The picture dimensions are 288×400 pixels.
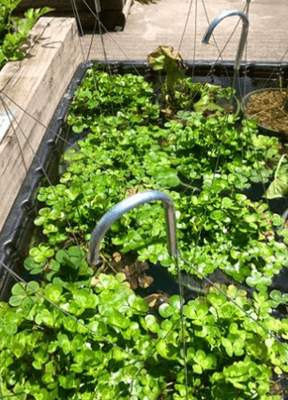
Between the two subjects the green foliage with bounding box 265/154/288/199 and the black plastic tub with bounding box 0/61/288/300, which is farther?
the green foliage with bounding box 265/154/288/199

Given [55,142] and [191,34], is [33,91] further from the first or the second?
[191,34]

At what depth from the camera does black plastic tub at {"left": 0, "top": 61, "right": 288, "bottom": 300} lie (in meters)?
1.58

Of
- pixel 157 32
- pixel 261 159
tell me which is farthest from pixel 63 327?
pixel 157 32

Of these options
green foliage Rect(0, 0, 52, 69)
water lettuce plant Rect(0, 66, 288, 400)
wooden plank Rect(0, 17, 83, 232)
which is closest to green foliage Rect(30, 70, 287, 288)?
water lettuce plant Rect(0, 66, 288, 400)

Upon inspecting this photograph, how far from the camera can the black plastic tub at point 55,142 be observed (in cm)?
158

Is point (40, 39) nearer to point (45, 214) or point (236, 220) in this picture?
point (45, 214)

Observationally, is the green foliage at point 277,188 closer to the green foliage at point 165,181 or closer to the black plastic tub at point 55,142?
the green foliage at point 165,181

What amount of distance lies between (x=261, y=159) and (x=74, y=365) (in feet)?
4.30

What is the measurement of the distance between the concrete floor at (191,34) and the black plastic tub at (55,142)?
0.68ft

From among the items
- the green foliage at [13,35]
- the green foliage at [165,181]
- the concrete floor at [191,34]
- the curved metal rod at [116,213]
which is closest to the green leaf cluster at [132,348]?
the green foliage at [165,181]

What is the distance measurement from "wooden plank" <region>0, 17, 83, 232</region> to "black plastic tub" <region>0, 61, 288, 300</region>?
A: 0.15ft

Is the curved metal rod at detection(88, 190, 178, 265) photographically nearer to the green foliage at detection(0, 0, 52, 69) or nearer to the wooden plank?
the wooden plank

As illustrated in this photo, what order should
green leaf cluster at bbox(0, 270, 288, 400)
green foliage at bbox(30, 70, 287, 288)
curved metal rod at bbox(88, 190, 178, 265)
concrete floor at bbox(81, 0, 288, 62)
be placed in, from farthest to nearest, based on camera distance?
concrete floor at bbox(81, 0, 288, 62)
green foliage at bbox(30, 70, 287, 288)
green leaf cluster at bbox(0, 270, 288, 400)
curved metal rod at bbox(88, 190, 178, 265)

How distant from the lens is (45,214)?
68.0 inches
